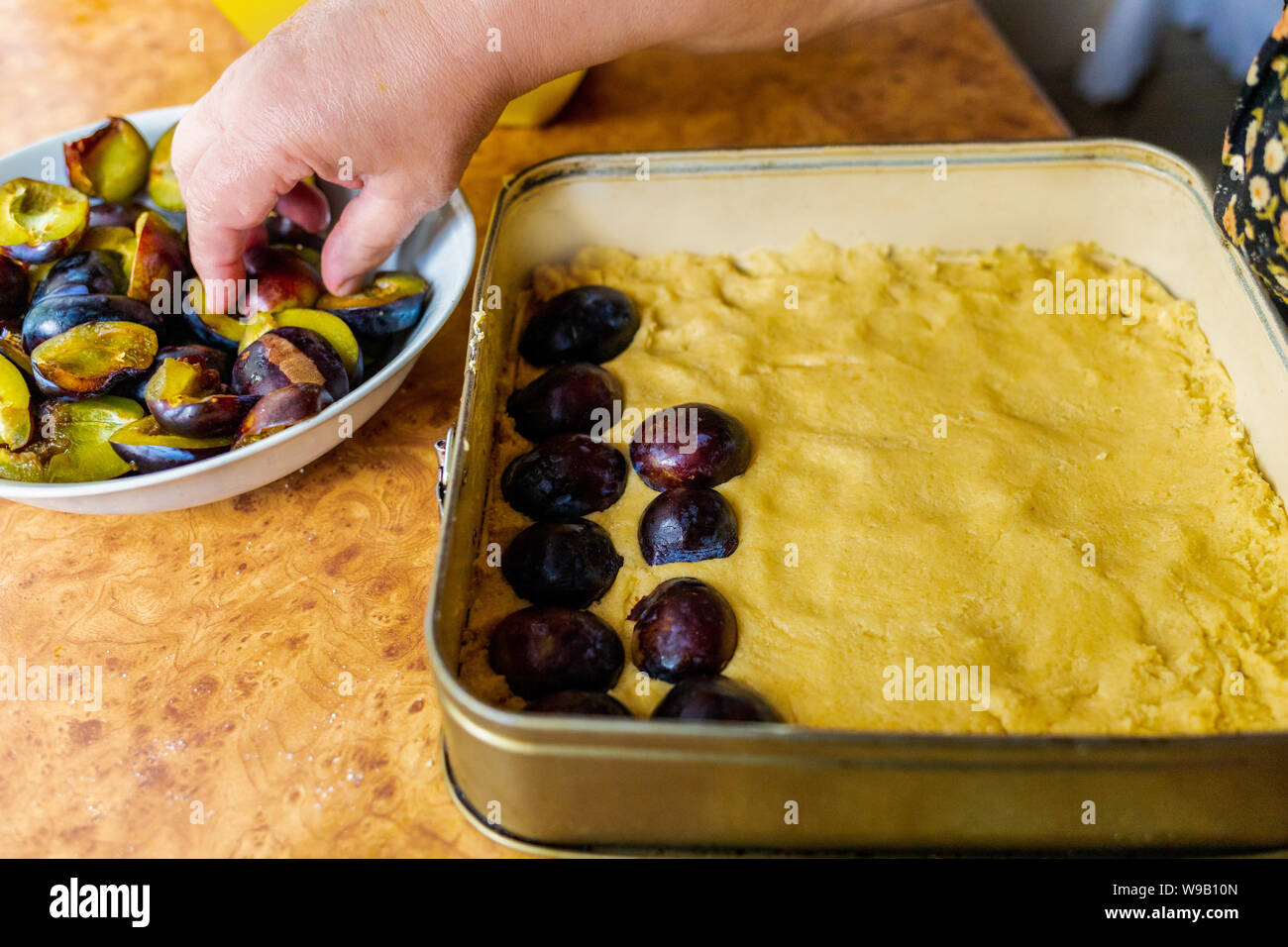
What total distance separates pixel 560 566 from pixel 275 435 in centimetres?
29

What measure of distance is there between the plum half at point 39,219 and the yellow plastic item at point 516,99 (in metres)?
0.40

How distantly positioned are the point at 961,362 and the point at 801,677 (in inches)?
17.8

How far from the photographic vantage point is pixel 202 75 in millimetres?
1624

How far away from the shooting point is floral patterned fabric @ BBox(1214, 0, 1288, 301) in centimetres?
76

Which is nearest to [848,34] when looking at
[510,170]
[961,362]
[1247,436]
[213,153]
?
[510,170]

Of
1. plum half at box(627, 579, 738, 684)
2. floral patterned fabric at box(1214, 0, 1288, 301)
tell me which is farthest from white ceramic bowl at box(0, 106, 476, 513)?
floral patterned fabric at box(1214, 0, 1288, 301)

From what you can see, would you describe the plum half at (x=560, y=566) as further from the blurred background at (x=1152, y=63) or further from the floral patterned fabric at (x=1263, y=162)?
the blurred background at (x=1152, y=63)

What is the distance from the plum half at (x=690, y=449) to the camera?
94 centimetres

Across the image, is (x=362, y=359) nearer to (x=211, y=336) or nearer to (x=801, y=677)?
(x=211, y=336)

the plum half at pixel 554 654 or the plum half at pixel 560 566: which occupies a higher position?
the plum half at pixel 560 566

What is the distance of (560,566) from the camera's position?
861 mm

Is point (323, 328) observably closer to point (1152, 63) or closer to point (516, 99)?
point (516, 99)

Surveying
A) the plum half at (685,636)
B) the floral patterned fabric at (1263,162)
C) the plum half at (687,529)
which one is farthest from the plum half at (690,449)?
the floral patterned fabric at (1263,162)

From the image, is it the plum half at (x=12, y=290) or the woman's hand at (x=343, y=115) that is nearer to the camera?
the woman's hand at (x=343, y=115)
